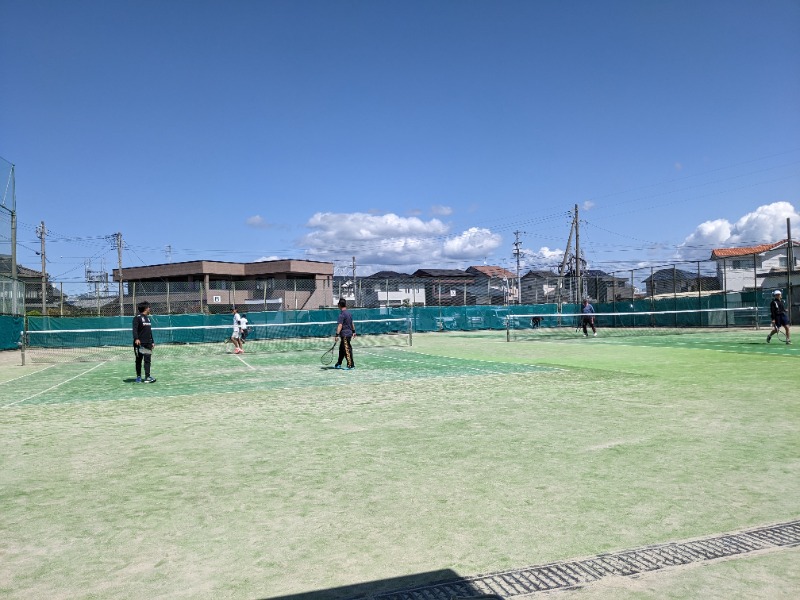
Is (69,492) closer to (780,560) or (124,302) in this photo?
(780,560)

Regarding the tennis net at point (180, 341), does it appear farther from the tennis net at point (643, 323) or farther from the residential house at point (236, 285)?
the tennis net at point (643, 323)

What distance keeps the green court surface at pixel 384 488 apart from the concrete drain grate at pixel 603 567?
Answer: 0.08 m

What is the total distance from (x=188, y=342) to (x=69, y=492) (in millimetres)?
29245

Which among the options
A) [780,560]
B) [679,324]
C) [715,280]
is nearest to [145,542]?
[780,560]

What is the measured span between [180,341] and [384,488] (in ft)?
99.2

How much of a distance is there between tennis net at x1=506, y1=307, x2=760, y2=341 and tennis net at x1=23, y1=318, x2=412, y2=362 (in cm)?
869

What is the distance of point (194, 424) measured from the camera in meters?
8.47

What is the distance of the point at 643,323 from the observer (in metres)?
41.8

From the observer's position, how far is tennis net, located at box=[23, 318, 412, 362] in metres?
27.2

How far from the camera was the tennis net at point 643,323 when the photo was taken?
3388 cm

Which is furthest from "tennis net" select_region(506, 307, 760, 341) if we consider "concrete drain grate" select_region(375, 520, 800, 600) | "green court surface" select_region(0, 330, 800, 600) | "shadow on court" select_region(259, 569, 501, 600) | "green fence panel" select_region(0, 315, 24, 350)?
"shadow on court" select_region(259, 569, 501, 600)

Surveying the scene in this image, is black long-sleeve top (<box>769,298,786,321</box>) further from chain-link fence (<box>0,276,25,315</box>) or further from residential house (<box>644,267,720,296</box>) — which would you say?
chain-link fence (<box>0,276,25,315</box>)

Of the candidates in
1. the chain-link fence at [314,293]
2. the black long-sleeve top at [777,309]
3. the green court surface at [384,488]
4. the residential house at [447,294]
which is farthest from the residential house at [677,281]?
the green court surface at [384,488]

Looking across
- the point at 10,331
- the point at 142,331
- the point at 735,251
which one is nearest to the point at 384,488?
the point at 142,331
